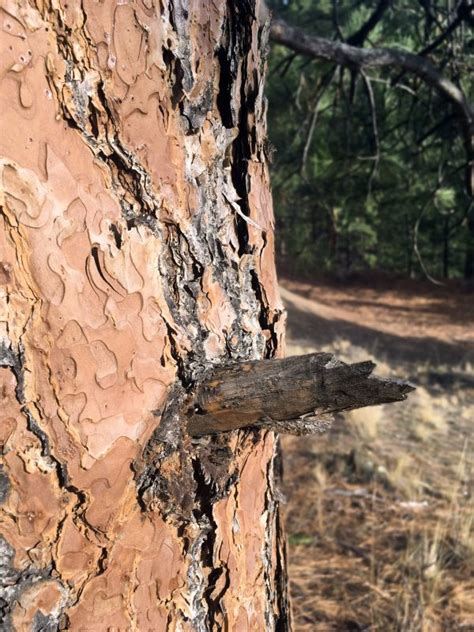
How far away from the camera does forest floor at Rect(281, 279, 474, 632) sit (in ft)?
8.63

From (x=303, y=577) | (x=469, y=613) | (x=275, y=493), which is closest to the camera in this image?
(x=275, y=493)

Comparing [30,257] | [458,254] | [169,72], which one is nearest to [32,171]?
[30,257]

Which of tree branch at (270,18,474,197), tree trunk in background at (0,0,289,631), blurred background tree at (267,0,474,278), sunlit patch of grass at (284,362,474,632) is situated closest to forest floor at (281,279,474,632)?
sunlit patch of grass at (284,362,474,632)

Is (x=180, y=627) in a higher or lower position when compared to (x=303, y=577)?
higher

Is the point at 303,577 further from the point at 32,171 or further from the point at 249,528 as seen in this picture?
the point at 32,171

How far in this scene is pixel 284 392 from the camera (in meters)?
0.83

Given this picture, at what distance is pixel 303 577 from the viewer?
295cm

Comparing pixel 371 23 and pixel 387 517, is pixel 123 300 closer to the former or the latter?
pixel 387 517

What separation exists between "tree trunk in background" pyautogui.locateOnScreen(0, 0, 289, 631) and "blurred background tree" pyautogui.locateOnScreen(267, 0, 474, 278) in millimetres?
463

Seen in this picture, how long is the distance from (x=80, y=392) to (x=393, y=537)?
285 cm

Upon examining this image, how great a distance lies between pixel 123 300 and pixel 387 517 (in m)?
3.04

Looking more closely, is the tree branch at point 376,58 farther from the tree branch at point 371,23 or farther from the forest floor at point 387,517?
the forest floor at point 387,517

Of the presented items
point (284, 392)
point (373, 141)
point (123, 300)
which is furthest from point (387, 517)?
point (373, 141)

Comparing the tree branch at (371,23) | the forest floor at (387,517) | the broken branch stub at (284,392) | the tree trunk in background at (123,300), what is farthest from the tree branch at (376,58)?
the broken branch stub at (284,392)
